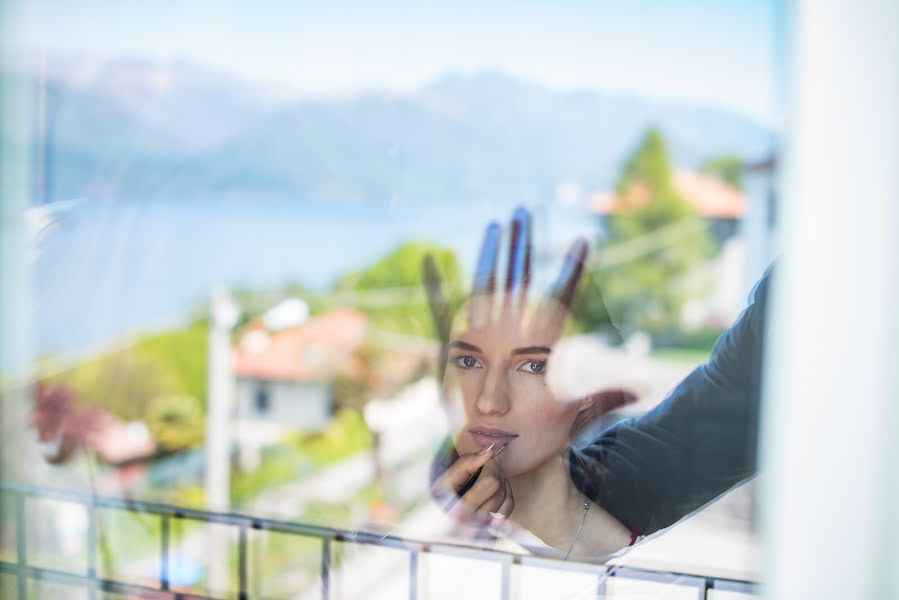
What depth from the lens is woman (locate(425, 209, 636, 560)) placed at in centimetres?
66

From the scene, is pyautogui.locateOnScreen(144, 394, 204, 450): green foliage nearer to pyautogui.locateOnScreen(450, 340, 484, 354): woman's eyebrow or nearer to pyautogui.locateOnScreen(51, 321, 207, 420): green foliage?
pyautogui.locateOnScreen(51, 321, 207, 420): green foliage

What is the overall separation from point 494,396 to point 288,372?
5645mm

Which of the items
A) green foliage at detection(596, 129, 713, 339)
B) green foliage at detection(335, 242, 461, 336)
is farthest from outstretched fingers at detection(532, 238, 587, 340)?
green foliage at detection(596, 129, 713, 339)

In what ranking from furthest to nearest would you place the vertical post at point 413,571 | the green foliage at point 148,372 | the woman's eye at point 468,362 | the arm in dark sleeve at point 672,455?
the green foliage at point 148,372, the vertical post at point 413,571, the woman's eye at point 468,362, the arm in dark sleeve at point 672,455

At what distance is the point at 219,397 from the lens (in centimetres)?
606

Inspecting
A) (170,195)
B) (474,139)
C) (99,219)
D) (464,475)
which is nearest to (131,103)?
(99,219)

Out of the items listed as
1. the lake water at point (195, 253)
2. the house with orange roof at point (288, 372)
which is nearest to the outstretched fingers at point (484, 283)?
the lake water at point (195, 253)

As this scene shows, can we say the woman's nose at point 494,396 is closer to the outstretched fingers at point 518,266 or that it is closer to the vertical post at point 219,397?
the outstretched fingers at point 518,266

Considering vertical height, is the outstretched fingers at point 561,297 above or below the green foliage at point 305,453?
above

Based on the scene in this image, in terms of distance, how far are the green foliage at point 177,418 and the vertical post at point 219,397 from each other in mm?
167

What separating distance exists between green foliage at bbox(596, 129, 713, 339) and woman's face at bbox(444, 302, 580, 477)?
3.51m

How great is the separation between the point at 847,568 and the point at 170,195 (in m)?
4.34

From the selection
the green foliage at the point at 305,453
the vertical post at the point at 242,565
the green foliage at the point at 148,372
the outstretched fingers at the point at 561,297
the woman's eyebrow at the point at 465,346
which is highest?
the outstretched fingers at the point at 561,297

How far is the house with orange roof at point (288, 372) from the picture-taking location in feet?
19.5
